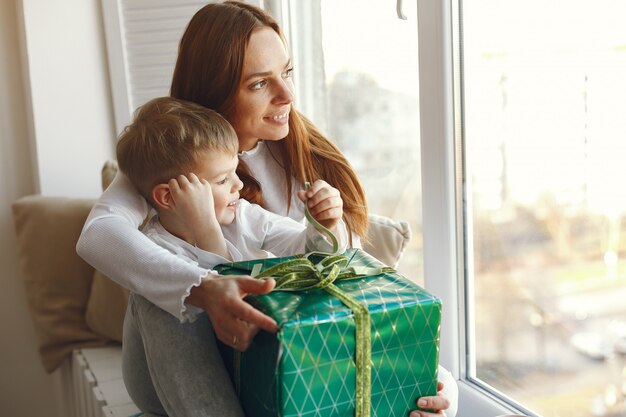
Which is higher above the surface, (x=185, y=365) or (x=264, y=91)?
(x=264, y=91)

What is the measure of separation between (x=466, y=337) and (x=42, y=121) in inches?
53.8

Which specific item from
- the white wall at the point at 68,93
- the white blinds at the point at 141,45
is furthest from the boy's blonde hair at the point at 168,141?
the white wall at the point at 68,93

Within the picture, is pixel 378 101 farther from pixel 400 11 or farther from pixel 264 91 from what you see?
pixel 264 91

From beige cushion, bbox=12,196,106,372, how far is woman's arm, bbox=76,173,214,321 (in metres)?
0.78

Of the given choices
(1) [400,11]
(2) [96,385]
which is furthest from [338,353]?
(2) [96,385]

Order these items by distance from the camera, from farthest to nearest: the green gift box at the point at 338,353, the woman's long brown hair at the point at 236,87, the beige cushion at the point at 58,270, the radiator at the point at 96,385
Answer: the beige cushion at the point at 58,270 → the radiator at the point at 96,385 → the woman's long brown hair at the point at 236,87 → the green gift box at the point at 338,353

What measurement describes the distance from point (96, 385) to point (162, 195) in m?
0.70

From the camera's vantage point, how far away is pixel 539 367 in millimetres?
1420

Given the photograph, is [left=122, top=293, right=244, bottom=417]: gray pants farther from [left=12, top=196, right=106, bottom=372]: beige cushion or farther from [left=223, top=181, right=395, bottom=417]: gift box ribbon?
[left=12, top=196, right=106, bottom=372]: beige cushion

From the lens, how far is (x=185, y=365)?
3.69 ft

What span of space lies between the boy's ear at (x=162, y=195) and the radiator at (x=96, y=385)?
404 mm

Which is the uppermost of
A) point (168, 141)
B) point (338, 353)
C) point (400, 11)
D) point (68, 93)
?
point (400, 11)

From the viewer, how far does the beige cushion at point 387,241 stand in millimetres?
1634

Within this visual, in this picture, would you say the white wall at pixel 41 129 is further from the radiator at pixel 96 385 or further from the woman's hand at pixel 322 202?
the woman's hand at pixel 322 202
